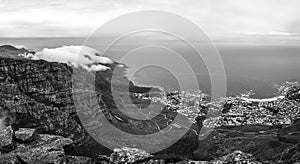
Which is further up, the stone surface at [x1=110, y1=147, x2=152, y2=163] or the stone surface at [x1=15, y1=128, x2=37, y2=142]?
the stone surface at [x1=15, y1=128, x2=37, y2=142]

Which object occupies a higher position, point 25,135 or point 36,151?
point 25,135

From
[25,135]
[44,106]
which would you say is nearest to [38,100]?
[44,106]

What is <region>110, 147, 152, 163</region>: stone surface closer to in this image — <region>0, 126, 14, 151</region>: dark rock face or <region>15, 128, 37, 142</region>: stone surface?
<region>15, 128, 37, 142</region>: stone surface

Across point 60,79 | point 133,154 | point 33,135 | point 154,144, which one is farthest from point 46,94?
point 133,154

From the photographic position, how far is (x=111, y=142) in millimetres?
157000

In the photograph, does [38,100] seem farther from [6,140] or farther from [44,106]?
[6,140]

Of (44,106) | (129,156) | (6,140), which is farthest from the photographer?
(44,106)

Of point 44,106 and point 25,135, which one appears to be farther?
point 44,106

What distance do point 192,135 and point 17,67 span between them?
113868mm

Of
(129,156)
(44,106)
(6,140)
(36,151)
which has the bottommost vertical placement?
(36,151)

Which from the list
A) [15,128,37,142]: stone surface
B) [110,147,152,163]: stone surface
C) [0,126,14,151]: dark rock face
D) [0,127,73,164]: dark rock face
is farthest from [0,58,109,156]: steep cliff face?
[110,147,152,163]: stone surface

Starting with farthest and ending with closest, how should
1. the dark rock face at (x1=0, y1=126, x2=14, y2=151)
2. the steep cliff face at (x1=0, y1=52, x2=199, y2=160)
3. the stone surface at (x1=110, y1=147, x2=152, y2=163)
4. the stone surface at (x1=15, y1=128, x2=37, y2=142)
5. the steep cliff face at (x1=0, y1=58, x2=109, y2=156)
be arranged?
the steep cliff face at (x1=0, y1=58, x2=109, y2=156) < the steep cliff face at (x1=0, y1=52, x2=199, y2=160) < the stone surface at (x1=15, y1=128, x2=37, y2=142) < the dark rock face at (x1=0, y1=126, x2=14, y2=151) < the stone surface at (x1=110, y1=147, x2=152, y2=163)

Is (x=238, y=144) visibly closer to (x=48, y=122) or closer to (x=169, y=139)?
(x=169, y=139)

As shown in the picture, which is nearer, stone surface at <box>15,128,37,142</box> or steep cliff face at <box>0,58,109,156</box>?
stone surface at <box>15,128,37,142</box>
